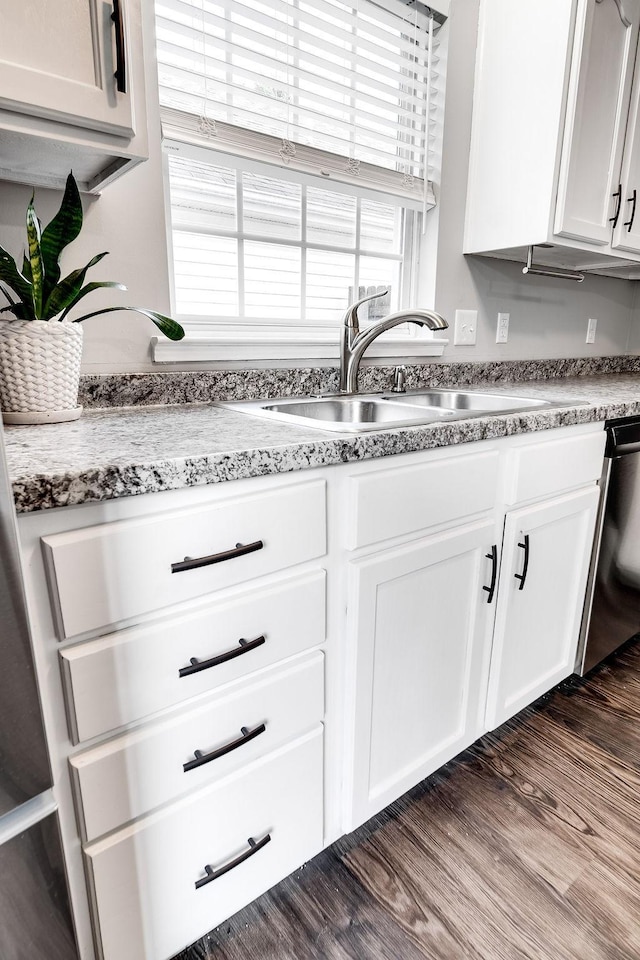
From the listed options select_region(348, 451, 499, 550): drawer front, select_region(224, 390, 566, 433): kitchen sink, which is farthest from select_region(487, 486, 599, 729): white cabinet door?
select_region(224, 390, 566, 433): kitchen sink

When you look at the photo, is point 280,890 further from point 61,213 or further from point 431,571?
point 61,213

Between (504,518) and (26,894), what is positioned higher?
(504,518)

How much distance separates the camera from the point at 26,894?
0.56 m

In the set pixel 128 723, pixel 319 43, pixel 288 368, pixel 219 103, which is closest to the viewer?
pixel 128 723

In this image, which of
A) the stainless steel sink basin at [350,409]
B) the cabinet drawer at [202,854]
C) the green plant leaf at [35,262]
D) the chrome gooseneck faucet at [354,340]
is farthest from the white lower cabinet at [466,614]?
the green plant leaf at [35,262]

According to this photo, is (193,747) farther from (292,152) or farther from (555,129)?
(555,129)

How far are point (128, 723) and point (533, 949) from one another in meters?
0.85

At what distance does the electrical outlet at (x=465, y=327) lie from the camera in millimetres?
1954

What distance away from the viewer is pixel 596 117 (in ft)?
5.45

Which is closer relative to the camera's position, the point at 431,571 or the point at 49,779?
the point at 49,779

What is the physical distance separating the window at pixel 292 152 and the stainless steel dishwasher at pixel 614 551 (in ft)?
2.94

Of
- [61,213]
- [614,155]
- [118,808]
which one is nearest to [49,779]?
[118,808]

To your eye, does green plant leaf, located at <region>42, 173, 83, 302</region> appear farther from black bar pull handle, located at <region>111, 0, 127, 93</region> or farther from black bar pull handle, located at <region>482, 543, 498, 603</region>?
black bar pull handle, located at <region>482, 543, 498, 603</region>

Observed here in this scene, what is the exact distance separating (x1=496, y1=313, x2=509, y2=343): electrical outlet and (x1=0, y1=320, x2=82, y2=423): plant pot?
5.31 feet
